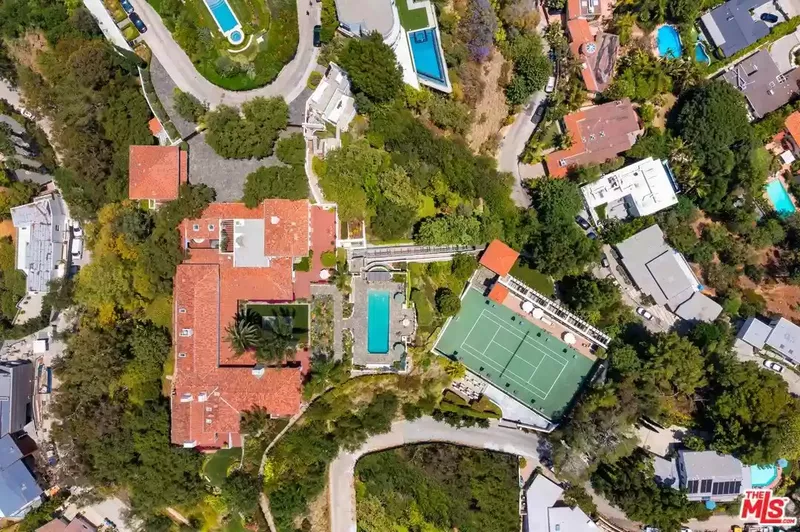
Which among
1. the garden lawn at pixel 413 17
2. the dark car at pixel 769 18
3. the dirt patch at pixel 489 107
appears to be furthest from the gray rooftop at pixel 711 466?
the garden lawn at pixel 413 17

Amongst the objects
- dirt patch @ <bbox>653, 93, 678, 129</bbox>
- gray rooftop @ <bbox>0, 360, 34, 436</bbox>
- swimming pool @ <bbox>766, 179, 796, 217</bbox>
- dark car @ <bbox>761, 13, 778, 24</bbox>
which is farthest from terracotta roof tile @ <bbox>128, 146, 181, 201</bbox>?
dark car @ <bbox>761, 13, 778, 24</bbox>

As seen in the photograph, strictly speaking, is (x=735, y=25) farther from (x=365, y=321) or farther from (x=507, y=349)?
(x=365, y=321)

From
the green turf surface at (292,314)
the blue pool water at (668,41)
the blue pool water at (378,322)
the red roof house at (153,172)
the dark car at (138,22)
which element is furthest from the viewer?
the blue pool water at (668,41)

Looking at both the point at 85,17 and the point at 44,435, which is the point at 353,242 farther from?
the point at 44,435

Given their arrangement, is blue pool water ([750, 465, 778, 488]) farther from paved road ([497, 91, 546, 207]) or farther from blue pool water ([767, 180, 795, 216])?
paved road ([497, 91, 546, 207])

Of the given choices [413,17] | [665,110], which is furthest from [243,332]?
[665,110]

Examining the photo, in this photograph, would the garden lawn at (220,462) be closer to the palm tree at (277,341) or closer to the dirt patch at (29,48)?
the palm tree at (277,341)
